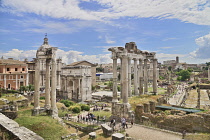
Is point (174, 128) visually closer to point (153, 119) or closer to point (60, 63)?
point (153, 119)

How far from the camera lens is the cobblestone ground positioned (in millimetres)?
11773

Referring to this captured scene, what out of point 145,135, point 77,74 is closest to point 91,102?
point 77,74

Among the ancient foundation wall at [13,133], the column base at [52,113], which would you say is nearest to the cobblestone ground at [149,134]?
the ancient foundation wall at [13,133]

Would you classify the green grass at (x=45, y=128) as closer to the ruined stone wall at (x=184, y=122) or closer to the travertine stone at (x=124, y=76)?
the travertine stone at (x=124, y=76)

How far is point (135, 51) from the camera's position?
22047mm

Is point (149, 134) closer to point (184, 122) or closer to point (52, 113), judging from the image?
point (184, 122)

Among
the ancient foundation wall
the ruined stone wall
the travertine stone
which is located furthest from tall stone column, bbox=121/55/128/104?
the ancient foundation wall

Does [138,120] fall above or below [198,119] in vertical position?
below

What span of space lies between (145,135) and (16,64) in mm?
40251

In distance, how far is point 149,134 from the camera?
41.1 feet

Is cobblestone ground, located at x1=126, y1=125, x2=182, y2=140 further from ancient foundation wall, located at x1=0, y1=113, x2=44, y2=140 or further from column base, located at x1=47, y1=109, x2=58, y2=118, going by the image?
column base, located at x1=47, y1=109, x2=58, y2=118

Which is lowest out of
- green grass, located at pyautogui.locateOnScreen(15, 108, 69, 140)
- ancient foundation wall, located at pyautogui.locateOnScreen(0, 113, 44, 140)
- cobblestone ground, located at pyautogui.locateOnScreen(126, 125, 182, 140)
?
cobblestone ground, located at pyautogui.locateOnScreen(126, 125, 182, 140)

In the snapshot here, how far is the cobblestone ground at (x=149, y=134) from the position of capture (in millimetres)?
11773

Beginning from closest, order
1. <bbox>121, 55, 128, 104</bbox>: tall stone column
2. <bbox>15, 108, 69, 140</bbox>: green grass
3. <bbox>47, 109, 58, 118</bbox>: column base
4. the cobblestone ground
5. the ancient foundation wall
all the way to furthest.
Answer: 1. the ancient foundation wall
2. the cobblestone ground
3. <bbox>15, 108, 69, 140</bbox>: green grass
4. <bbox>121, 55, 128, 104</bbox>: tall stone column
5. <bbox>47, 109, 58, 118</bbox>: column base
